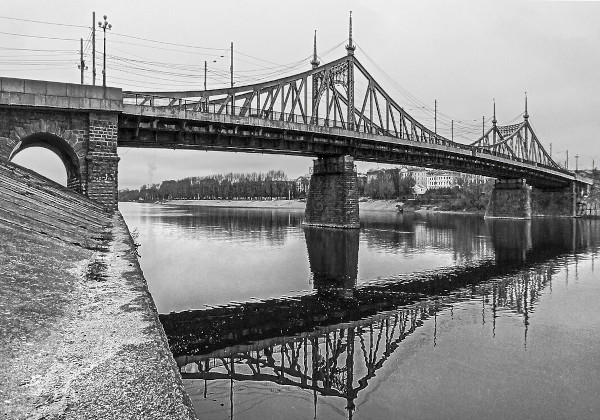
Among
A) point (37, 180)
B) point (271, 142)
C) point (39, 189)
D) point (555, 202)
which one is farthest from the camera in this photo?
point (555, 202)

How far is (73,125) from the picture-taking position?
21.2 m

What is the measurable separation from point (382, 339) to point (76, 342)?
24.3ft

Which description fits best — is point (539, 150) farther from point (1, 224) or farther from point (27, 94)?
point (1, 224)

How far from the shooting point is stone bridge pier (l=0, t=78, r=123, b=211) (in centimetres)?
1994

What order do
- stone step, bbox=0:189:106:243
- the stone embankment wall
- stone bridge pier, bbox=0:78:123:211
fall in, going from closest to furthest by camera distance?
the stone embankment wall < stone step, bbox=0:189:106:243 < stone bridge pier, bbox=0:78:123:211

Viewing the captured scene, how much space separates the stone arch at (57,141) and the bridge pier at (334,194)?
24233mm

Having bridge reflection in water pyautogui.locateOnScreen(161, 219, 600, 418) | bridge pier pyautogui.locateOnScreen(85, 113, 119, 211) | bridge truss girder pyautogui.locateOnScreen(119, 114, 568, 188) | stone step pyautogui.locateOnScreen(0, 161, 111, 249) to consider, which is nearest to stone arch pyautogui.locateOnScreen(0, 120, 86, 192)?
bridge pier pyautogui.locateOnScreen(85, 113, 119, 211)

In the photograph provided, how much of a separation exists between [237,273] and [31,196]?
384 inches

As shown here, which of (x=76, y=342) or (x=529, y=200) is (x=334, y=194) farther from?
(x=529, y=200)

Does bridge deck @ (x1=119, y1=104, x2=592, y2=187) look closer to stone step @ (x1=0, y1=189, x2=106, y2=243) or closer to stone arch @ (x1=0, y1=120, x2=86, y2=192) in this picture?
stone arch @ (x1=0, y1=120, x2=86, y2=192)

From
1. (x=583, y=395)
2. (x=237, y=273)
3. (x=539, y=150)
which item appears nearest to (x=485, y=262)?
(x=237, y=273)

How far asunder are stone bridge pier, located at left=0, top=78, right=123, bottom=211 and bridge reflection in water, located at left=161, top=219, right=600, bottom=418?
10.8 metres

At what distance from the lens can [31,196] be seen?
982cm

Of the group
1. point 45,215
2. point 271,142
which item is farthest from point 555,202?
point 45,215
